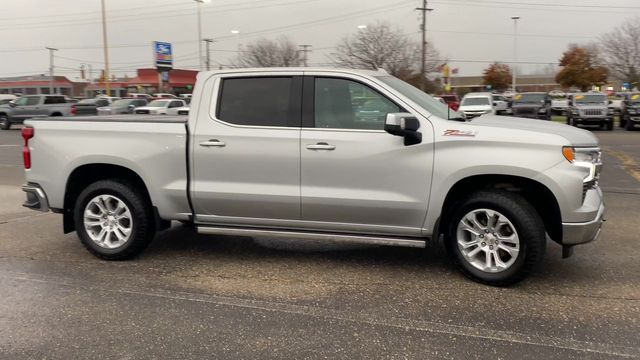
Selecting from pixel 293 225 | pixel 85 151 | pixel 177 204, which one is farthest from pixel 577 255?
pixel 85 151

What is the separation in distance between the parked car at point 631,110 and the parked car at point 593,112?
0.63 m

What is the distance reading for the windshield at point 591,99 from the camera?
24.8 meters

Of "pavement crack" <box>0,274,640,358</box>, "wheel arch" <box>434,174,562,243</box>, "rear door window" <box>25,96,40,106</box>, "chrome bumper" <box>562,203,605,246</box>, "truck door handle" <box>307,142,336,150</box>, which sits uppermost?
"rear door window" <box>25,96,40,106</box>

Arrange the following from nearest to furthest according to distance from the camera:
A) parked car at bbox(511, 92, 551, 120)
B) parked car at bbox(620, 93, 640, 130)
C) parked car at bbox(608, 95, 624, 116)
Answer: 1. parked car at bbox(620, 93, 640, 130)
2. parked car at bbox(608, 95, 624, 116)
3. parked car at bbox(511, 92, 551, 120)

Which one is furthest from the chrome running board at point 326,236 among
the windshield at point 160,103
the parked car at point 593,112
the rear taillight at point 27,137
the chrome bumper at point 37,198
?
the windshield at point 160,103

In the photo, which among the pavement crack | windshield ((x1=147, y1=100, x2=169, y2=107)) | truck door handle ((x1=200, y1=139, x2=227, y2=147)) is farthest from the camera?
windshield ((x1=147, y1=100, x2=169, y2=107))

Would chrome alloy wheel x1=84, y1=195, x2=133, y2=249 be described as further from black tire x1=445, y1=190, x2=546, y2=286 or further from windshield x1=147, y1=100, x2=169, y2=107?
windshield x1=147, y1=100, x2=169, y2=107

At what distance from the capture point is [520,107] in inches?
1158

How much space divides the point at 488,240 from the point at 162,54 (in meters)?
Result: 38.9

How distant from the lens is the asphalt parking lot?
11.6 feet

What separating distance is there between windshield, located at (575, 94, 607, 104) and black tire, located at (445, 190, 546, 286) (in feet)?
76.4

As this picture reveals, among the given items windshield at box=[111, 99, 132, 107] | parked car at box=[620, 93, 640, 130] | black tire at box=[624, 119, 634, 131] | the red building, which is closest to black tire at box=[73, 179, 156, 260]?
parked car at box=[620, 93, 640, 130]

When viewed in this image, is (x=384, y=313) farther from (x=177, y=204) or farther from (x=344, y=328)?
(x=177, y=204)

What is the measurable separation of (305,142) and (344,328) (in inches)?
68.2
